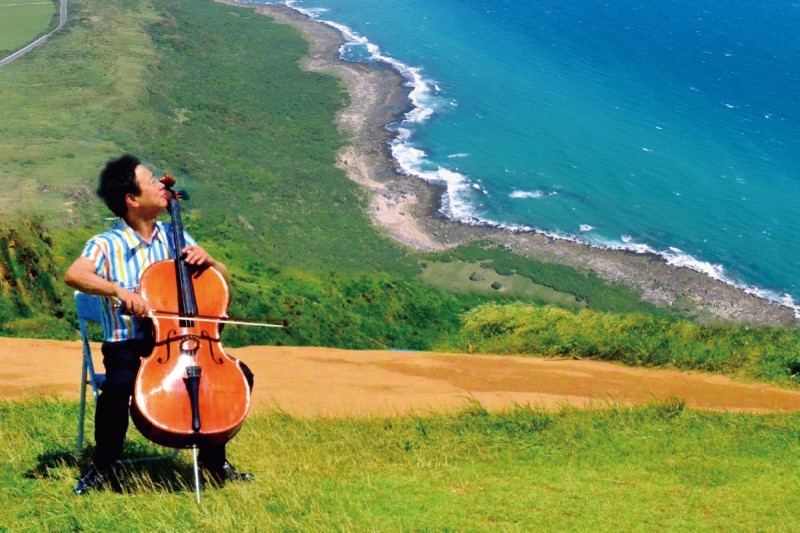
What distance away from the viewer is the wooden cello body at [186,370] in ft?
16.2

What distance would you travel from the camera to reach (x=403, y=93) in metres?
→ 46.7

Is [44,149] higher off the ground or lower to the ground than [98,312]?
lower

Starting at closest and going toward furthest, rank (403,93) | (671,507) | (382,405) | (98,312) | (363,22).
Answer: (98,312) < (671,507) < (382,405) < (403,93) < (363,22)

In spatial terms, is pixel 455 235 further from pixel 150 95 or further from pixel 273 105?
pixel 150 95

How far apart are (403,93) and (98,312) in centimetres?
4210

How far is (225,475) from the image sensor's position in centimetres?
584

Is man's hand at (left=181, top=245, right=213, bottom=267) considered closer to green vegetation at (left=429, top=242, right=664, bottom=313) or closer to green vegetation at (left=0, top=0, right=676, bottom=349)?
green vegetation at (left=0, top=0, right=676, bottom=349)

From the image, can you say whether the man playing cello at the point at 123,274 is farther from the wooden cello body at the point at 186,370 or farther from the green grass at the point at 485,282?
the green grass at the point at 485,282

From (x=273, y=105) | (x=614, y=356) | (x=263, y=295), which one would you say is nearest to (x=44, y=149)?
(x=273, y=105)

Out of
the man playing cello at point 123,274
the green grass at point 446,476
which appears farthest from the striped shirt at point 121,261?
the green grass at point 446,476

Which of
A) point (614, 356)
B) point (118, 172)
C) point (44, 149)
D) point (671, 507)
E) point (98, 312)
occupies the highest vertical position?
point (118, 172)

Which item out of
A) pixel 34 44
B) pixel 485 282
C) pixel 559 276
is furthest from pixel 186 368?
pixel 34 44

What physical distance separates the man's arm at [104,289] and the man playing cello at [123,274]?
0.10 feet

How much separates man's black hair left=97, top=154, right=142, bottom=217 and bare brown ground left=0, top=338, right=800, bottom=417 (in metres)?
3.71
